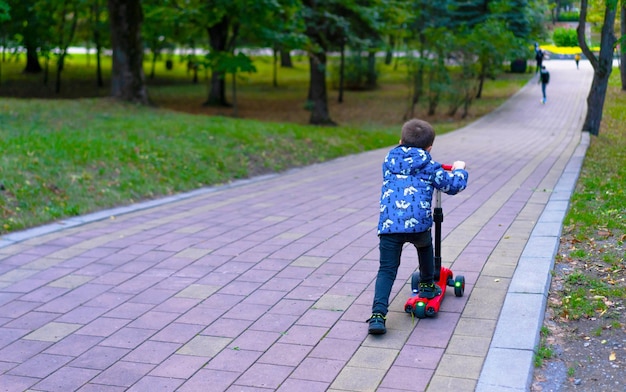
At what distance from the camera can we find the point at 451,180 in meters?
4.95

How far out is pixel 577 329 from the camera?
5.01 metres

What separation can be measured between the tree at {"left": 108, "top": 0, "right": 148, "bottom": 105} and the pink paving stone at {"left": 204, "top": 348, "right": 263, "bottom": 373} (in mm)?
16489

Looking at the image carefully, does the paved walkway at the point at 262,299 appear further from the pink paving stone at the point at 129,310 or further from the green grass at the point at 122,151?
the green grass at the point at 122,151

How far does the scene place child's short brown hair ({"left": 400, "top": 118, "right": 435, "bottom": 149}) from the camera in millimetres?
5035

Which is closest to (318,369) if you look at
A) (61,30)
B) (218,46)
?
(218,46)

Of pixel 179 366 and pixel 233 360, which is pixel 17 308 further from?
pixel 233 360

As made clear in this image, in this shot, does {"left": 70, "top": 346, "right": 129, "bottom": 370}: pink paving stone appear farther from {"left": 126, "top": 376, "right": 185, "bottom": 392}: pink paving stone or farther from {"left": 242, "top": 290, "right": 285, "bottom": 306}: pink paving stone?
{"left": 242, "top": 290, "right": 285, "bottom": 306}: pink paving stone

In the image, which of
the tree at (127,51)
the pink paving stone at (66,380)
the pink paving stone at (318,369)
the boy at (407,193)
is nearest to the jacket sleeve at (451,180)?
the boy at (407,193)

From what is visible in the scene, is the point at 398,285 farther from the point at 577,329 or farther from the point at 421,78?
the point at 421,78

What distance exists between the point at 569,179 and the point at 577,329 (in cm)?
700

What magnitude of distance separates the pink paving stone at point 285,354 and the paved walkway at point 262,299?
13 mm

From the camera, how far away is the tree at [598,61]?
18516mm

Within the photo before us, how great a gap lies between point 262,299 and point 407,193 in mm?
1478

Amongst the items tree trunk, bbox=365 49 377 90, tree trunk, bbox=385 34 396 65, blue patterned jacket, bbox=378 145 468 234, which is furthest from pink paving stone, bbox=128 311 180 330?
tree trunk, bbox=365 49 377 90
